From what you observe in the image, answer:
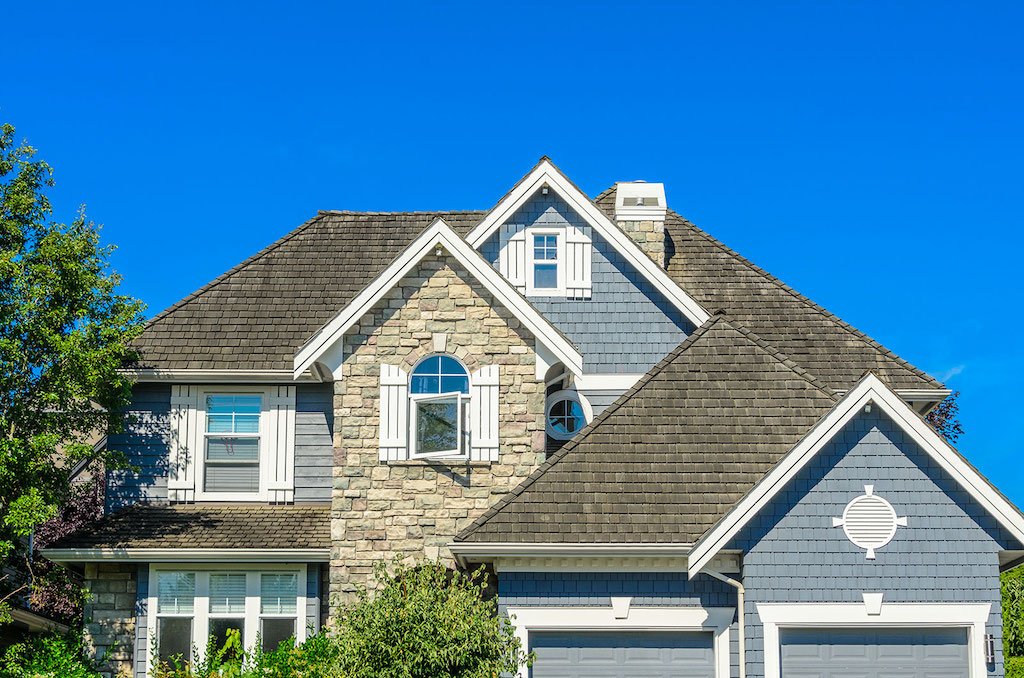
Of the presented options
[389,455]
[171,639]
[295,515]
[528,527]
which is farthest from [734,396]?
[171,639]

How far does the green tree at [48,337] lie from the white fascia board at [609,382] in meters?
6.94

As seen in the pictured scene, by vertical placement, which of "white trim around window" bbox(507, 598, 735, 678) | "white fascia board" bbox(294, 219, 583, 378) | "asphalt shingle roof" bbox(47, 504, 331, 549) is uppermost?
"white fascia board" bbox(294, 219, 583, 378)

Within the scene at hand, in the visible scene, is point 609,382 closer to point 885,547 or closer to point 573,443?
point 573,443

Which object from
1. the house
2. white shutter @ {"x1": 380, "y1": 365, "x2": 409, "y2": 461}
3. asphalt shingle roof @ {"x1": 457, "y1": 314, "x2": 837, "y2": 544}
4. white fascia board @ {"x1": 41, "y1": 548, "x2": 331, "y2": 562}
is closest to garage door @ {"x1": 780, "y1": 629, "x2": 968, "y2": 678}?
the house

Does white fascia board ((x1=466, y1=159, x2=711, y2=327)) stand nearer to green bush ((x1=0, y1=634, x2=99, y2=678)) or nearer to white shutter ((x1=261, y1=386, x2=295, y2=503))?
white shutter ((x1=261, y1=386, x2=295, y2=503))

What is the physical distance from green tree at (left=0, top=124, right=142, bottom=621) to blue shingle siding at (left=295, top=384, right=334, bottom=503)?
2.74m

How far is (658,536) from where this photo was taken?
16938 mm

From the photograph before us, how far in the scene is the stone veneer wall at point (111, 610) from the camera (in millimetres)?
19891

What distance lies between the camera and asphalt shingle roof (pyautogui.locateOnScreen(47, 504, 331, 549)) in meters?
19.5

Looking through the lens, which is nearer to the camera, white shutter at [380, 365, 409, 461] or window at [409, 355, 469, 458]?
white shutter at [380, 365, 409, 461]

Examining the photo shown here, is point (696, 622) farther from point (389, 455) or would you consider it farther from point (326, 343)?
point (326, 343)

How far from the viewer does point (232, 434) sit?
21359mm

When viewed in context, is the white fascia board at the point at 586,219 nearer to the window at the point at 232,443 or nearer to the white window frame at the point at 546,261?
the white window frame at the point at 546,261

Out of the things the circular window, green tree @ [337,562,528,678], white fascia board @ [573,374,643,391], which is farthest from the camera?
the circular window
